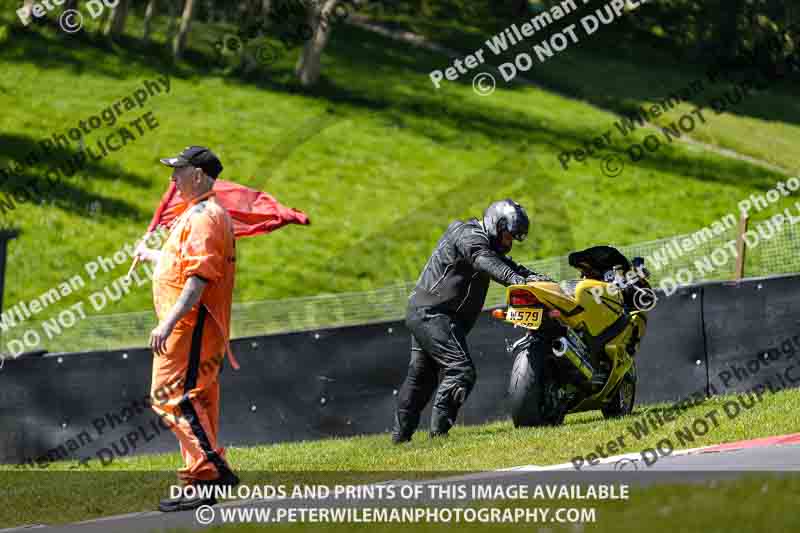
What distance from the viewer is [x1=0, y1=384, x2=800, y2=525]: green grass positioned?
8859 mm

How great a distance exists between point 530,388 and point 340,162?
20.4 metres

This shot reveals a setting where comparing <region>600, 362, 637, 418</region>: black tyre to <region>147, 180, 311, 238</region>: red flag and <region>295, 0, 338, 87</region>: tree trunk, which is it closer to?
<region>147, 180, 311, 238</region>: red flag

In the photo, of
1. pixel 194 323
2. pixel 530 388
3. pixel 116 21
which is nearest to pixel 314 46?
pixel 116 21

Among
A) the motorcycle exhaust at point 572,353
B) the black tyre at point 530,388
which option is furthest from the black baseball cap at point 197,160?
the motorcycle exhaust at point 572,353

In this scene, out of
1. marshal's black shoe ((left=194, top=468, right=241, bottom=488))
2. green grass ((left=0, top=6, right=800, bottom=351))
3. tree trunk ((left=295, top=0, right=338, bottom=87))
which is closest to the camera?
marshal's black shoe ((left=194, top=468, right=241, bottom=488))

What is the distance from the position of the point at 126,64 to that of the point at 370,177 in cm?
710

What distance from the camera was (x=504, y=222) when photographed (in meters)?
10.4

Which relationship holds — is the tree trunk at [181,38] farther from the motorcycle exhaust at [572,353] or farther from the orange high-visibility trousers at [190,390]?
the orange high-visibility trousers at [190,390]

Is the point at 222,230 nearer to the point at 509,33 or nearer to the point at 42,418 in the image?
the point at 42,418

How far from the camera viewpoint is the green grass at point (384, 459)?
886 centimetres

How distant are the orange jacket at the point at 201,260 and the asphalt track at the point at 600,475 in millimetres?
1140

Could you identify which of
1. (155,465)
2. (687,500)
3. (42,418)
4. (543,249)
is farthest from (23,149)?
(687,500)

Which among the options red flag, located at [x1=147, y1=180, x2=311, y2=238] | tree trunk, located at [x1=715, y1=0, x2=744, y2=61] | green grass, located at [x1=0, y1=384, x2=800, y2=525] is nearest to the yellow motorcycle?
green grass, located at [x1=0, y1=384, x2=800, y2=525]

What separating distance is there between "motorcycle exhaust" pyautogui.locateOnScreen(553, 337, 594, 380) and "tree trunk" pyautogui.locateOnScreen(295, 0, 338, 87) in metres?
22.7
